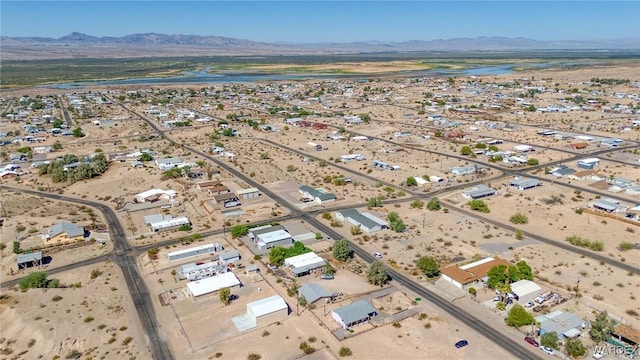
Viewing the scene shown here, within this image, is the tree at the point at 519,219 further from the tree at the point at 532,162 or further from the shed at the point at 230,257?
the shed at the point at 230,257

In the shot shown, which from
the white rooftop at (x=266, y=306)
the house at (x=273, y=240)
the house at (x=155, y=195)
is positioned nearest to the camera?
the white rooftop at (x=266, y=306)

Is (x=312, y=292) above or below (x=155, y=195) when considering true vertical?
above

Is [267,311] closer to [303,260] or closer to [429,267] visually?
[303,260]

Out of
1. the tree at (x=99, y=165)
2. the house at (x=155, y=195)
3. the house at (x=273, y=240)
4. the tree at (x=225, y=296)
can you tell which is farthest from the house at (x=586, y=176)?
the tree at (x=99, y=165)

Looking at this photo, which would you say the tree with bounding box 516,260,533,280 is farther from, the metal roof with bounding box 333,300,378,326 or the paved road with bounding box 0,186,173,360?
the paved road with bounding box 0,186,173,360

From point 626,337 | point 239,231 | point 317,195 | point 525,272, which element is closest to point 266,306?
point 239,231

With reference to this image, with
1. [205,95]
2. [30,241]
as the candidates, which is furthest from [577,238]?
[205,95]
